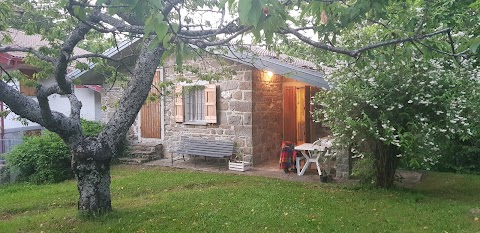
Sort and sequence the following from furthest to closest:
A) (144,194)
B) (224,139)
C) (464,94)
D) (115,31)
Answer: (224,139)
(144,194)
(464,94)
(115,31)

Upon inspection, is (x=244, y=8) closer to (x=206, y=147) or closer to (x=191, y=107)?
(x=206, y=147)

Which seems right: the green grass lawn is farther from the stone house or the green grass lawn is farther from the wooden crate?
the stone house

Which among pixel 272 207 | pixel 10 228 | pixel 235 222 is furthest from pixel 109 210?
pixel 272 207

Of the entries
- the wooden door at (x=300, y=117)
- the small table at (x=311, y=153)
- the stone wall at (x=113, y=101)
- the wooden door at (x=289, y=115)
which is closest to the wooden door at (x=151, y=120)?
the stone wall at (x=113, y=101)

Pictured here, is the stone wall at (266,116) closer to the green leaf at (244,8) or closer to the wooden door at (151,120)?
the wooden door at (151,120)

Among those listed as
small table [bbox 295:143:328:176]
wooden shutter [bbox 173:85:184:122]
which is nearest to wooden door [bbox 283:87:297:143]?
small table [bbox 295:143:328:176]

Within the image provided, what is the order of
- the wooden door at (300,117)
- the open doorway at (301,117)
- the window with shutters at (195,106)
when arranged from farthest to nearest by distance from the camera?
the wooden door at (300,117) < the open doorway at (301,117) < the window with shutters at (195,106)

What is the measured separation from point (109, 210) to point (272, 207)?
2.47 meters

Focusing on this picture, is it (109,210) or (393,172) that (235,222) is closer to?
(109,210)

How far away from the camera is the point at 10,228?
5.87 meters

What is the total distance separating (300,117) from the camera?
13.4 m

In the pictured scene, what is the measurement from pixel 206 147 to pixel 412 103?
5.67 m

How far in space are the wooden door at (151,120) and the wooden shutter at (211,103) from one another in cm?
200

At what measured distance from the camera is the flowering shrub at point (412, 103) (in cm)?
677
